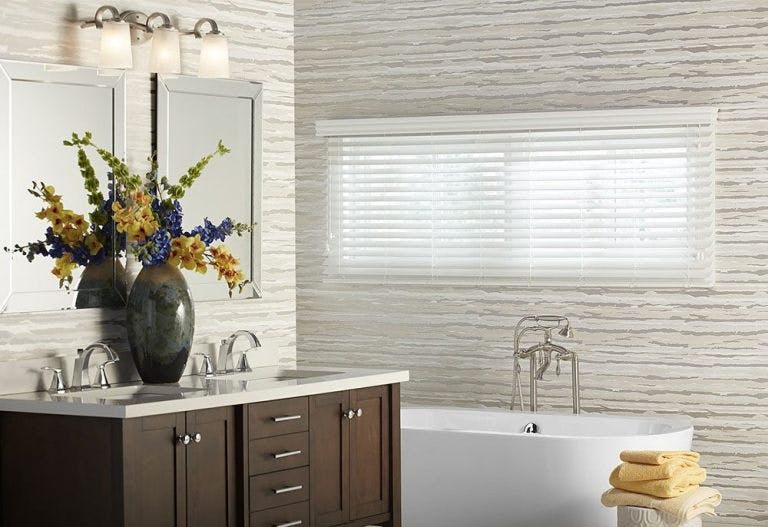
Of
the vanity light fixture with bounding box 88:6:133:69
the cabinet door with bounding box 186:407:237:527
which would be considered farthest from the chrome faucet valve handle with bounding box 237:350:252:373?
the vanity light fixture with bounding box 88:6:133:69

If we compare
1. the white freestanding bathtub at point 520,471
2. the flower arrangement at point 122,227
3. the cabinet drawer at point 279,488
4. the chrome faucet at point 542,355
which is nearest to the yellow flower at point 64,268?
the flower arrangement at point 122,227

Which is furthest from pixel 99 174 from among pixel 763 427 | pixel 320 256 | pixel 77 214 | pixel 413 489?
pixel 763 427

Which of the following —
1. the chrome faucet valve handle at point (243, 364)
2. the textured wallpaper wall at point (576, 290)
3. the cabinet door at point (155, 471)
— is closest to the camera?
the cabinet door at point (155, 471)

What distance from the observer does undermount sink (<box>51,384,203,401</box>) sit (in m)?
3.35

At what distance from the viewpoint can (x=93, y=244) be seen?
3629 mm

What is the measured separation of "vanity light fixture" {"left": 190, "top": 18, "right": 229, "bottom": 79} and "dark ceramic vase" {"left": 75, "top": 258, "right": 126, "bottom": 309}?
734mm

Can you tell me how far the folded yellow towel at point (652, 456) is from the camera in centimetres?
441

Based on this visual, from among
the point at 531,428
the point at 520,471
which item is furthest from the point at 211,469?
the point at 531,428

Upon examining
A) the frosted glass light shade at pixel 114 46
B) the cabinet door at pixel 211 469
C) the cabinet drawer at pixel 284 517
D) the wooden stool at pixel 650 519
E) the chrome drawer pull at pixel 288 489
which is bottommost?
the wooden stool at pixel 650 519

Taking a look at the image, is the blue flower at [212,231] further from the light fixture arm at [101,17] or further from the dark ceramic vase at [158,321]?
the light fixture arm at [101,17]

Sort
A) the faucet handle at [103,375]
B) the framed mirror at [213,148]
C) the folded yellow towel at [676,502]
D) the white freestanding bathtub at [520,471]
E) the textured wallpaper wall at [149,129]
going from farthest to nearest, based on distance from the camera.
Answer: the white freestanding bathtub at [520,471], the folded yellow towel at [676,502], the framed mirror at [213,148], the faucet handle at [103,375], the textured wallpaper wall at [149,129]

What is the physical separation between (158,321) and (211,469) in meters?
0.49

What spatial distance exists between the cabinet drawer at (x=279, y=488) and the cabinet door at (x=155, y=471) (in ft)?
0.91

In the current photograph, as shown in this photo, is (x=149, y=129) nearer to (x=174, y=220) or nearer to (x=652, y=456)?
(x=174, y=220)
